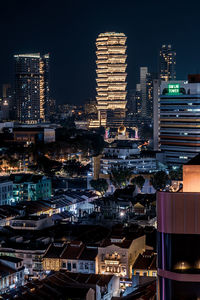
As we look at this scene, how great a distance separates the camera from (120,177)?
38.6 meters

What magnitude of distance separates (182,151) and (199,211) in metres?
43.2

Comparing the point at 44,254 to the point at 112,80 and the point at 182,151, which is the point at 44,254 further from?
the point at 112,80

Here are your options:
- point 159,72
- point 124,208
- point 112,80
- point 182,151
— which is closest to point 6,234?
point 124,208

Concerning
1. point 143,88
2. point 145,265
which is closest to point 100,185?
point 145,265

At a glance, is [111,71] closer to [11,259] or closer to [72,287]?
[11,259]

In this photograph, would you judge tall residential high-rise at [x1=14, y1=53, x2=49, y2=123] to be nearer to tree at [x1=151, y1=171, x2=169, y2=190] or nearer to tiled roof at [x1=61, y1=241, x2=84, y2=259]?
tree at [x1=151, y1=171, x2=169, y2=190]

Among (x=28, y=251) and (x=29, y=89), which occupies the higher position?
(x=29, y=89)

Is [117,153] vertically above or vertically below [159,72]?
below

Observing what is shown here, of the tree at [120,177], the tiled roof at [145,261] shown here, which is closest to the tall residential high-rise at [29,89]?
the tree at [120,177]

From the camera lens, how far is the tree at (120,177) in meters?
38.7

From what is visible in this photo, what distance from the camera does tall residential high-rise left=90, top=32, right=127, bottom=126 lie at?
86000mm

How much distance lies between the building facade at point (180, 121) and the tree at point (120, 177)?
332 inches

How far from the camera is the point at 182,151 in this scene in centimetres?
4741

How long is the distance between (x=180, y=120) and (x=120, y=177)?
10.6 m
